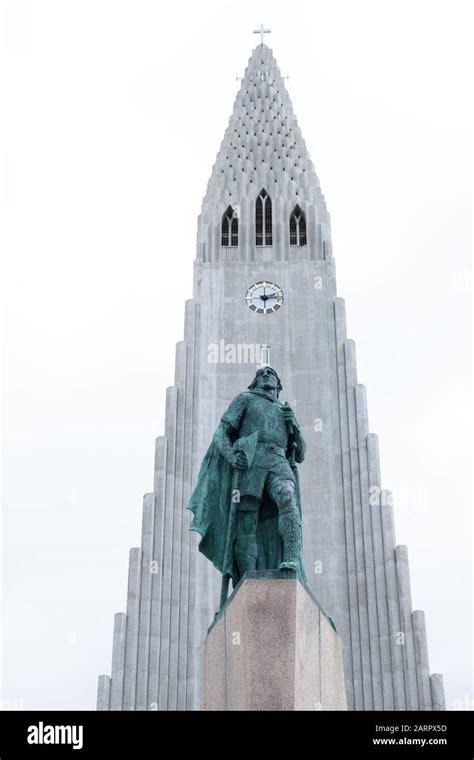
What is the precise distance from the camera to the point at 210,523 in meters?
15.5

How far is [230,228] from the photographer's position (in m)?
51.0

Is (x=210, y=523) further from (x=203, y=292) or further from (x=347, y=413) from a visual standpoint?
(x=203, y=292)

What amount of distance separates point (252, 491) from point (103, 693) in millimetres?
25084

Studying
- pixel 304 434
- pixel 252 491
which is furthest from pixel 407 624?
pixel 252 491

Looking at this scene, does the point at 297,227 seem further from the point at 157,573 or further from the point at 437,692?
the point at 437,692

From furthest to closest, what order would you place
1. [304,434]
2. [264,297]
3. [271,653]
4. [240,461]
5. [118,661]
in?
[264,297], [304,434], [118,661], [240,461], [271,653]

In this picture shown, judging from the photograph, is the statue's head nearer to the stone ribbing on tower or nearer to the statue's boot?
the statue's boot

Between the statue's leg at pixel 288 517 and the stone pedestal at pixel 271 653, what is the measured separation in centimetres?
52

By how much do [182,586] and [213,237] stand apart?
57.9 ft

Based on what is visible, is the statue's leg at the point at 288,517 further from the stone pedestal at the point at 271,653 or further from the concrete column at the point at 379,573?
the concrete column at the point at 379,573

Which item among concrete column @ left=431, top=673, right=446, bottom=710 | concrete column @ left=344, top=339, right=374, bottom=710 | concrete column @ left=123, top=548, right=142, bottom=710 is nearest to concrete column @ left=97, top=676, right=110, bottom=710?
concrete column @ left=123, top=548, right=142, bottom=710
